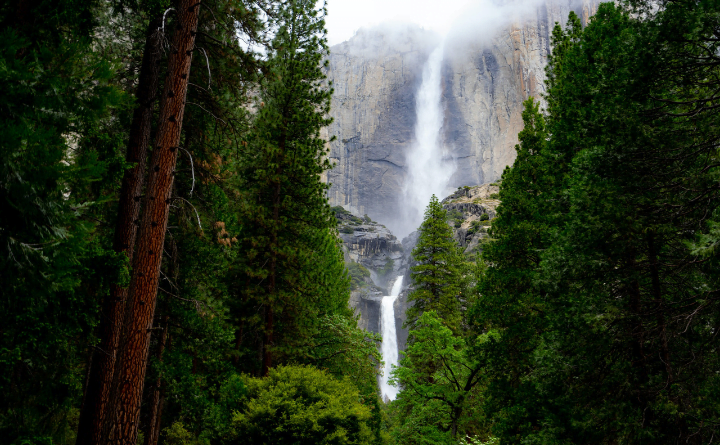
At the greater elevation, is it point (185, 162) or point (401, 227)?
point (401, 227)

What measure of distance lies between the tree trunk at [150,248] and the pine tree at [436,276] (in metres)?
14.6

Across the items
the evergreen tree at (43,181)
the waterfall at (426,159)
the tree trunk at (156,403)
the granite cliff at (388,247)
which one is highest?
the waterfall at (426,159)

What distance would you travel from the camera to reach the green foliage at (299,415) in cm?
711

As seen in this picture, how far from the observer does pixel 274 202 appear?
11.6 metres

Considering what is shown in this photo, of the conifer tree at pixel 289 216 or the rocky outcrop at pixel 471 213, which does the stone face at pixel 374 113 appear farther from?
the conifer tree at pixel 289 216

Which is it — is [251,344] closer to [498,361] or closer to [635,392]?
[498,361]

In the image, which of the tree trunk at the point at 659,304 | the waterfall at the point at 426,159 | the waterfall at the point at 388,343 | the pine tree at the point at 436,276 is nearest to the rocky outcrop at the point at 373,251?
the waterfall at the point at 388,343

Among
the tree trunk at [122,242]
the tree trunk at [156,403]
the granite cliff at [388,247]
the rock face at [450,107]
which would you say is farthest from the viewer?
the rock face at [450,107]

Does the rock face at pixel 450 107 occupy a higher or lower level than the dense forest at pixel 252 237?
higher

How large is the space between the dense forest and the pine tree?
8.34 metres

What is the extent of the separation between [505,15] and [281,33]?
395 feet

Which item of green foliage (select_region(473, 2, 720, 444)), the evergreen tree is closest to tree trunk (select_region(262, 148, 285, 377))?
the evergreen tree

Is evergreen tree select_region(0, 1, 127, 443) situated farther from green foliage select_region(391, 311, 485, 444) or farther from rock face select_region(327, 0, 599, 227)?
rock face select_region(327, 0, 599, 227)

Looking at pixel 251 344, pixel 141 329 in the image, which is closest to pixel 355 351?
pixel 251 344
